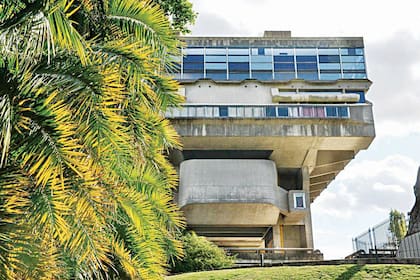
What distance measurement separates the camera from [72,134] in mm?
5043

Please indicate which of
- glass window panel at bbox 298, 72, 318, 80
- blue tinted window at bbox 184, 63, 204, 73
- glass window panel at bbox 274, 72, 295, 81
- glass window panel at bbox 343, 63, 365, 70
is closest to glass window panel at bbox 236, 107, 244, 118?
glass window panel at bbox 274, 72, 295, 81

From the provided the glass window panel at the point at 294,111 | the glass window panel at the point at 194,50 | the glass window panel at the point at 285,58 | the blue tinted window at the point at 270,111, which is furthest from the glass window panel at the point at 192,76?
the glass window panel at the point at 294,111

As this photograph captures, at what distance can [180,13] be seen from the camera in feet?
42.6

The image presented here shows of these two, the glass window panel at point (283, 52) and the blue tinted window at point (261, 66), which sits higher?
the glass window panel at point (283, 52)

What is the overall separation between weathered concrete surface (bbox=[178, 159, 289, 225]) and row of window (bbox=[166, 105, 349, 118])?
3.35 meters

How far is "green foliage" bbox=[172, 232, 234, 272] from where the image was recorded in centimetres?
1852

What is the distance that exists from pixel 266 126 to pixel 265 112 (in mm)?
968

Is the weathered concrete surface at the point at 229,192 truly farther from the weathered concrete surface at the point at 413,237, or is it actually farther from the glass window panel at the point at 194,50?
the weathered concrete surface at the point at 413,237

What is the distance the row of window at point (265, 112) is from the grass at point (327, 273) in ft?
59.3

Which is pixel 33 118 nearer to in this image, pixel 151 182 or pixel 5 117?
pixel 5 117

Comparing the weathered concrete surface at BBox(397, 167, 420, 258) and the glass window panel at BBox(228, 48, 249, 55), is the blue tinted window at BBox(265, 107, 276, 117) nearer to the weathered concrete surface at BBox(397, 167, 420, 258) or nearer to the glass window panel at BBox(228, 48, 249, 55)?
the glass window panel at BBox(228, 48, 249, 55)

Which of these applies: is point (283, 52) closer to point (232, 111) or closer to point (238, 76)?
point (238, 76)

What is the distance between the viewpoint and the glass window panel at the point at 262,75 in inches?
1353

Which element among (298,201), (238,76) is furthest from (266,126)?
(298,201)
